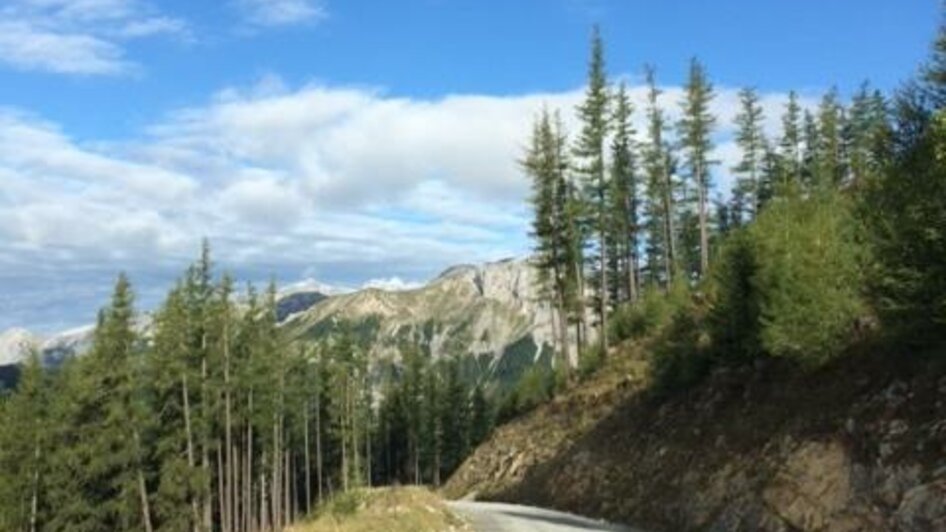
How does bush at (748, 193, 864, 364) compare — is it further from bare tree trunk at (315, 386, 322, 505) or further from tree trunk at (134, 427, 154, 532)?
bare tree trunk at (315, 386, 322, 505)

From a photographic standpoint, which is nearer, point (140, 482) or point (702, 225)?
point (140, 482)

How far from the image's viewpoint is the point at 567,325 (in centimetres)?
5747

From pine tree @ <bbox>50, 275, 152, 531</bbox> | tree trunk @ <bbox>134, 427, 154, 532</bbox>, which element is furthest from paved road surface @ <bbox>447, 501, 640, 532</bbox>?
pine tree @ <bbox>50, 275, 152, 531</bbox>

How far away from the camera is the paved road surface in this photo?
2462cm

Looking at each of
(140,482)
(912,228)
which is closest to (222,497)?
(140,482)

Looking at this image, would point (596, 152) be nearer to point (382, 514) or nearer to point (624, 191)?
point (624, 191)

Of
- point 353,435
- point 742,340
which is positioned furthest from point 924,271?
point 353,435

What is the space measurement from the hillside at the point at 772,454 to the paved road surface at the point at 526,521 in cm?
124

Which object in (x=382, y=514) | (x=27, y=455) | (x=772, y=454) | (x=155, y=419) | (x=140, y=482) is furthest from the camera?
(x=27, y=455)

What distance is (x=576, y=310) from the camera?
5834 centimetres

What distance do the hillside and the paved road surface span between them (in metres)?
1.24

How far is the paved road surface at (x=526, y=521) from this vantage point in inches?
969

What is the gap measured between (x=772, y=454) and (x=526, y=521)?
289 inches

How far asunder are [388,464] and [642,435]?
249 feet
